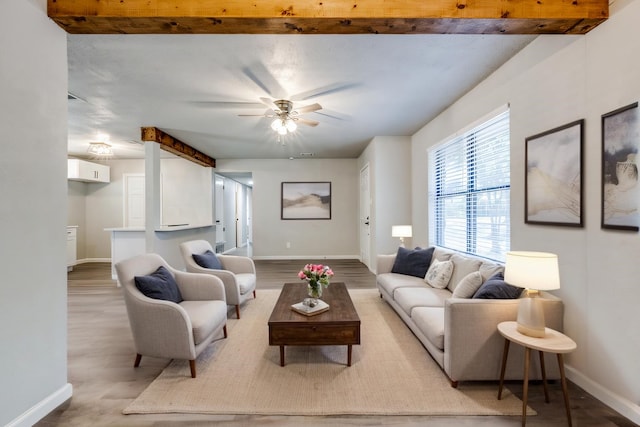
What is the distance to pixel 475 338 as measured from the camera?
6.57 ft

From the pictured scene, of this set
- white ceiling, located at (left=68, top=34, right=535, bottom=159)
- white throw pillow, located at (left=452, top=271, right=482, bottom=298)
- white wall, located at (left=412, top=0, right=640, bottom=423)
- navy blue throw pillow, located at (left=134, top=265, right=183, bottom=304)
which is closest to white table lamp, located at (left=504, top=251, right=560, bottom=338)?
white wall, located at (left=412, top=0, right=640, bottom=423)

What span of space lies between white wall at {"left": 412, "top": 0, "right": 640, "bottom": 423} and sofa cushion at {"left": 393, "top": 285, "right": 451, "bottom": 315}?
34.3 inches

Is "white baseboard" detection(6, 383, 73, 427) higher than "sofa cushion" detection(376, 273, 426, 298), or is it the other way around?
"sofa cushion" detection(376, 273, 426, 298)

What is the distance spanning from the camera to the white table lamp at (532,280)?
5.66ft

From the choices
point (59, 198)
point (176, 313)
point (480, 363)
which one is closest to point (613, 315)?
point (480, 363)

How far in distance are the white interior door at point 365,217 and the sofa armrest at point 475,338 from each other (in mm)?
3886

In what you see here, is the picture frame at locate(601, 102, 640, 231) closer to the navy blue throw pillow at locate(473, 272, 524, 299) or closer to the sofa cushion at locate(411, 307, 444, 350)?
the navy blue throw pillow at locate(473, 272, 524, 299)

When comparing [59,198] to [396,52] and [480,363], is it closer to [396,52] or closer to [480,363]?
[396,52]

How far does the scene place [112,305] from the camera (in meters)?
3.83

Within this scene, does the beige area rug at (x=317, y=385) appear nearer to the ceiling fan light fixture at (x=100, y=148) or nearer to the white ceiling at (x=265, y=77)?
the white ceiling at (x=265, y=77)

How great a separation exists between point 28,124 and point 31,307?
3.54ft

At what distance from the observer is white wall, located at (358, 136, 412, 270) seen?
17.8ft

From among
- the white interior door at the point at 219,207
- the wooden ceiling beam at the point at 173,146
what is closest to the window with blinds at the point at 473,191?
the wooden ceiling beam at the point at 173,146

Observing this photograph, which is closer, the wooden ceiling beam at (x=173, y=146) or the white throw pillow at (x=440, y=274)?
the white throw pillow at (x=440, y=274)
